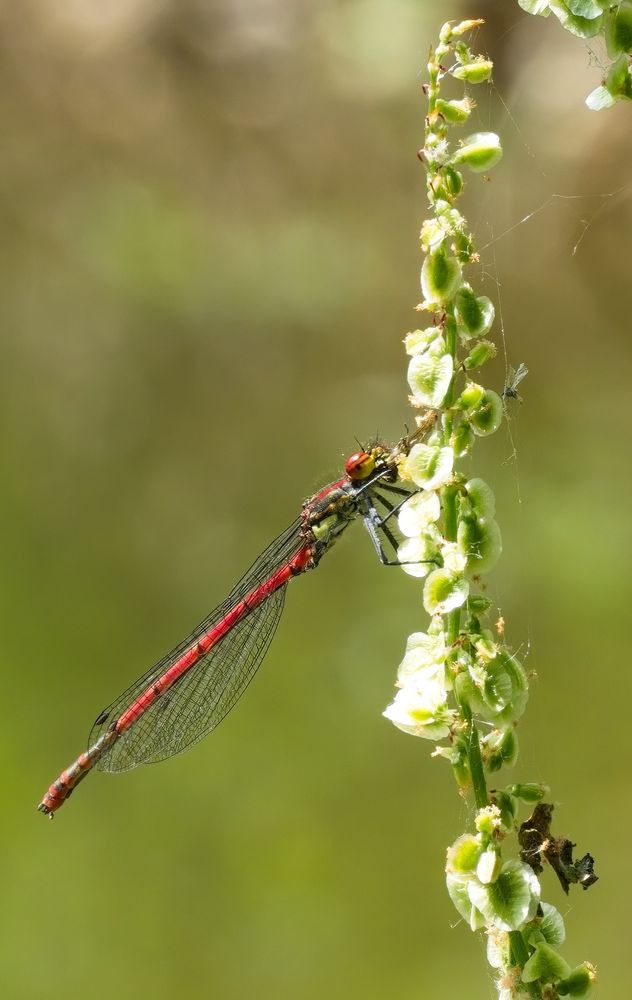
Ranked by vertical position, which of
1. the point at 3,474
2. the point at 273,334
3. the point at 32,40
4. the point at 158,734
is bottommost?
the point at 158,734

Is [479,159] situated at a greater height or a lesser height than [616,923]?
lesser

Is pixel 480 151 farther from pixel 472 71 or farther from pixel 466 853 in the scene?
pixel 466 853

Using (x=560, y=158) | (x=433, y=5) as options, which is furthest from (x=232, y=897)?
(x=433, y=5)

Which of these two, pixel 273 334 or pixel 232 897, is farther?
pixel 273 334

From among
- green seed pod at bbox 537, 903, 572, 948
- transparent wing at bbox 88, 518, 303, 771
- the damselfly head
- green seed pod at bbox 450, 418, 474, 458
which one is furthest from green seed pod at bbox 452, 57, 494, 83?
transparent wing at bbox 88, 518, 303, 771

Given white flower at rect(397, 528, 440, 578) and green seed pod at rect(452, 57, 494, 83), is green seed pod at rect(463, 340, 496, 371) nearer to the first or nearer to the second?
white flower at rect(397, 528, 440, 578)

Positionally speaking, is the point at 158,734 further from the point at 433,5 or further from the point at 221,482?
the point at 433,5

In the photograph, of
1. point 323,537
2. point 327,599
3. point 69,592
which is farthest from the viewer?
point 69,592
